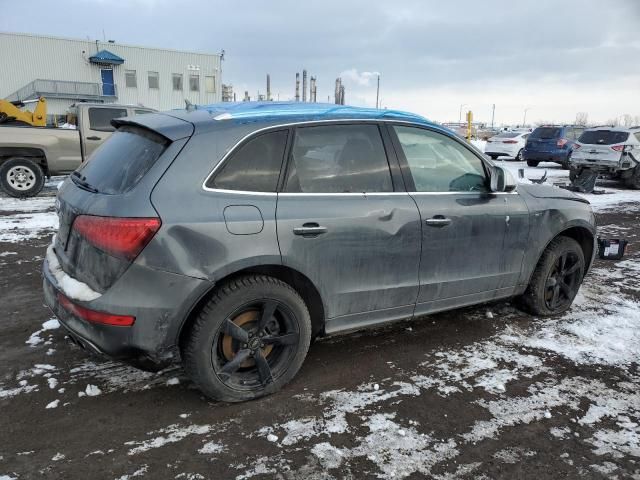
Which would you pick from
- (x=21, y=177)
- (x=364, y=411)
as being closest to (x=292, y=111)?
(x=364, y=411)

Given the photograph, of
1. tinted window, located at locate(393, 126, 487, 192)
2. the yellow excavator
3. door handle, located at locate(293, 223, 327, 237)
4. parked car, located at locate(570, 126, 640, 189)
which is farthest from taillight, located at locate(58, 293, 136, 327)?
parked car, located at locate(570, 126, 640, 189)

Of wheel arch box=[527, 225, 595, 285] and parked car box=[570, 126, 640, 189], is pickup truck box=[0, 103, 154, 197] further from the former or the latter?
parked car box=[570, 126, 640, 189]

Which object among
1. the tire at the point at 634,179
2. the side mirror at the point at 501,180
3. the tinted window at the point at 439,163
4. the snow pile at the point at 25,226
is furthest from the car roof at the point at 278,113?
the tire at the point at 634,179

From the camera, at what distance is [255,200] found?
2822 millimetres

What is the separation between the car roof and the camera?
116 inches

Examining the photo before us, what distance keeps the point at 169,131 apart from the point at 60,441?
5.79 ft

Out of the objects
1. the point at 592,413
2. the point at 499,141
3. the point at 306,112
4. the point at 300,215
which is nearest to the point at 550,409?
the point at 592,413

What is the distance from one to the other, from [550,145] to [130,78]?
33157 mm

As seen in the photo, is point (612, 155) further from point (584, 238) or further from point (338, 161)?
point (338, 161)

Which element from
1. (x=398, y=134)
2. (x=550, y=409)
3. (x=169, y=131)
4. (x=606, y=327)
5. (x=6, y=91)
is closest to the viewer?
(x=169, y=131)

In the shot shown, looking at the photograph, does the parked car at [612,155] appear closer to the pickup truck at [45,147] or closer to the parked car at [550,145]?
the parked car at [550,145]

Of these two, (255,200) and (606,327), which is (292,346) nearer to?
(255,200)

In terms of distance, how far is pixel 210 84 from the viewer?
41.4 meters

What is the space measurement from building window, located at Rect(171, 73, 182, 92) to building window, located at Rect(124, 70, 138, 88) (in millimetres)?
2933
